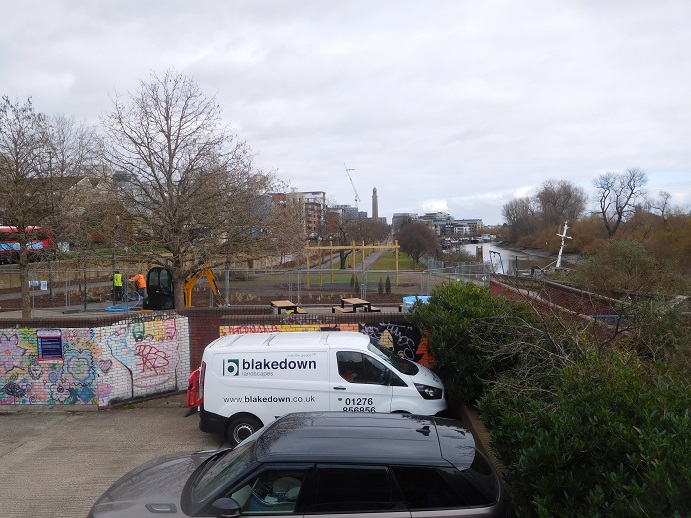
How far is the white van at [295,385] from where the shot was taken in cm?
866

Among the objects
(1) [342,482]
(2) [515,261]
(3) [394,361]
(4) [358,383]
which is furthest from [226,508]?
(2) [515,261]

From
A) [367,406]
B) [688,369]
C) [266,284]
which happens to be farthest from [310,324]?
[266,284]

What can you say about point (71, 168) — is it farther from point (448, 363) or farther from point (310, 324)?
point (448, 363)

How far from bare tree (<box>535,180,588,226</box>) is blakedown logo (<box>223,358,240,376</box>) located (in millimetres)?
87296

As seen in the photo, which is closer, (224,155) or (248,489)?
(248,489)

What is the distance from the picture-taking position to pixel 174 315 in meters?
12.2

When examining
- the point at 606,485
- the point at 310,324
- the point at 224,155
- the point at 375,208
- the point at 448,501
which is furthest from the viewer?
the point at 375,208

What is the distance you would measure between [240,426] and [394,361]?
99.7 inches

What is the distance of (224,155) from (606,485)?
62.3 feet


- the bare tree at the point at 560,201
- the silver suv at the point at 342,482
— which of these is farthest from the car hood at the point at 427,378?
the bare tree at the point at 560,201

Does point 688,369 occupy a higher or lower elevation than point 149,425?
higher

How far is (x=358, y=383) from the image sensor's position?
8695 mm

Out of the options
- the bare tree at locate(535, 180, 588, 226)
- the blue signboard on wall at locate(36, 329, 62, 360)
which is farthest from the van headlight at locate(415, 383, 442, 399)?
the bare tree at locate(535, 180, 588, 226)

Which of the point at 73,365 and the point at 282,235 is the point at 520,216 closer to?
the point at 282,235
